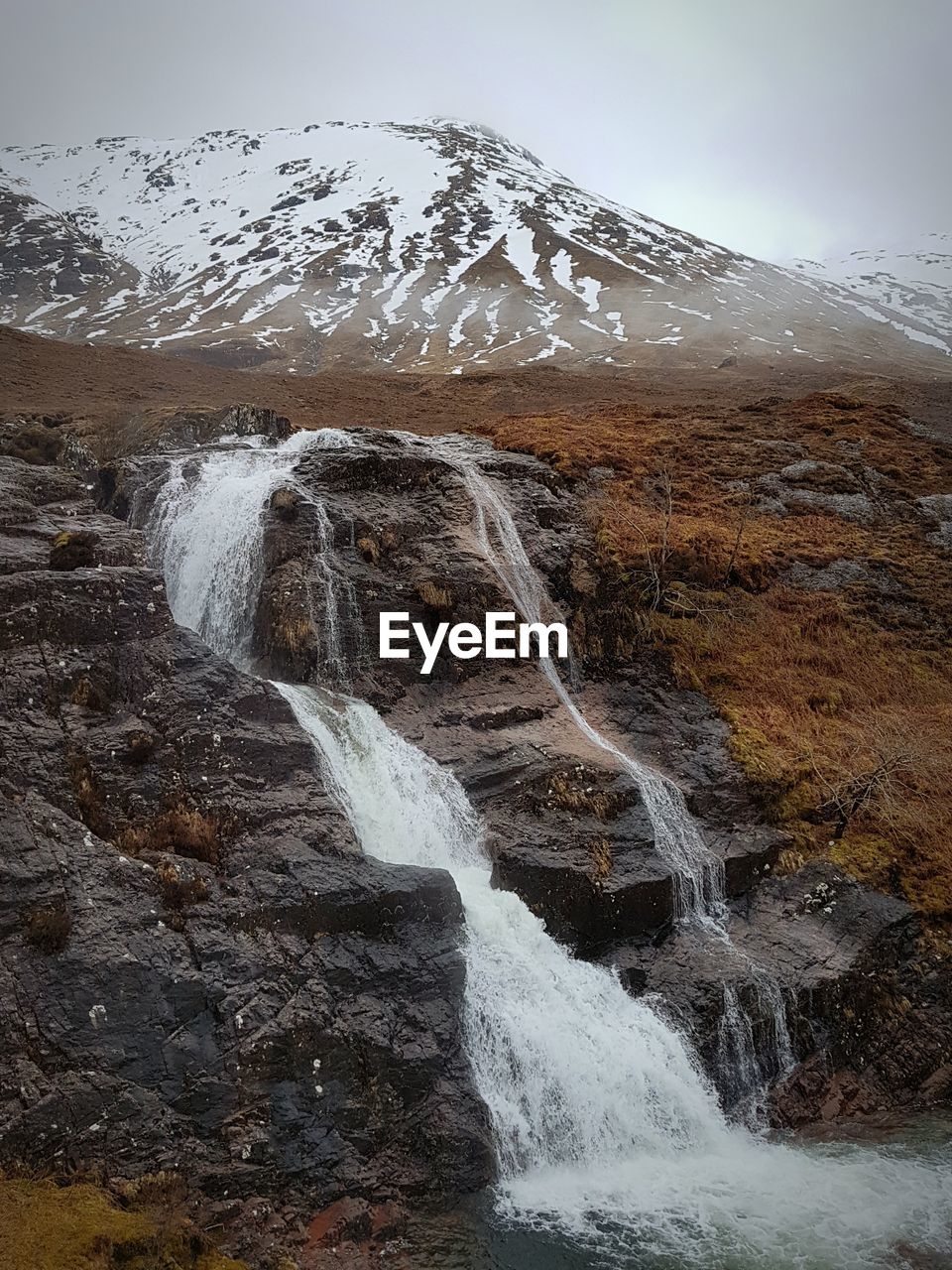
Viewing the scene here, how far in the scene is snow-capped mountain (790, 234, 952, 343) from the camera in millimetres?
99800

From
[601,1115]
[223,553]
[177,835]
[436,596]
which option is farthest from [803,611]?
[177,835]

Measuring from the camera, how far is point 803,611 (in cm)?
2169

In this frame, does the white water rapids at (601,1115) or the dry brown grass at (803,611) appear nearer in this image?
the white water rapids at (601,1115)

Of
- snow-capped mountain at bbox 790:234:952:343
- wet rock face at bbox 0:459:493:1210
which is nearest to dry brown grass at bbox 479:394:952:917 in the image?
wet rock face at bbox 0:459:493:1210

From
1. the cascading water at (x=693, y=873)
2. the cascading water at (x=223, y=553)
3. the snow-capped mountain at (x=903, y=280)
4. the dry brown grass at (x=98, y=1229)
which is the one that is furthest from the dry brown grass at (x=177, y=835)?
the snow-capped mountain at (x=903, y=280)

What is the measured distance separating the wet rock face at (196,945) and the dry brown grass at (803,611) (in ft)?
29.4

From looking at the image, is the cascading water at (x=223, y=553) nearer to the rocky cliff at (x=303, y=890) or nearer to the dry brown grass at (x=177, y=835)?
the rocky cliff at (x=303, y=890)

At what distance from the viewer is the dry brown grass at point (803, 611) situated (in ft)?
53.1

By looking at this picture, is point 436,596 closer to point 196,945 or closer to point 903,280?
point 196,945

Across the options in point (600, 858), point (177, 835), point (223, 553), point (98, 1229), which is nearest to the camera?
point (98, 1229)

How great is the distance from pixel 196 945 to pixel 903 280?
6532 inches

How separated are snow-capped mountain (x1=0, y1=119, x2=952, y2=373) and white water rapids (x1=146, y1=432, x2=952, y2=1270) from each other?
46267mm

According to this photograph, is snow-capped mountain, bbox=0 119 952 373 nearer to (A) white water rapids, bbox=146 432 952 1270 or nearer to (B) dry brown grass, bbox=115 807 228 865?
(A) white water rapids, bbox=146 432 952 1270

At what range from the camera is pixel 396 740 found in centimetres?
1566
